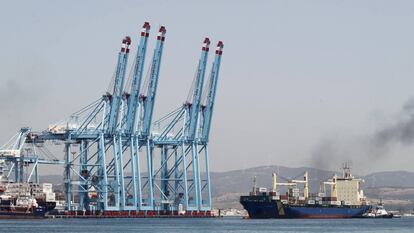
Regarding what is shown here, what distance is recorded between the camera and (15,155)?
149250mm

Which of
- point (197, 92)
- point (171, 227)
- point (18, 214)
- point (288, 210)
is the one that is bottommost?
point (171, 227)

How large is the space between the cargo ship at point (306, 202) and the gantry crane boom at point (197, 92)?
12620 millimetres

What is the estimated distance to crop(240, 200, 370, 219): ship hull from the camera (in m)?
163

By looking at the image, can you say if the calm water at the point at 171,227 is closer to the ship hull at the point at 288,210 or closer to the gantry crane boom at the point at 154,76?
the gantry crane boom at the point at 154,76

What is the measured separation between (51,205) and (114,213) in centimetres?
858

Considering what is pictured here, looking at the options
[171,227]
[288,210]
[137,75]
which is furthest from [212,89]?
[171,227]

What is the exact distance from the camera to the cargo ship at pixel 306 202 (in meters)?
164

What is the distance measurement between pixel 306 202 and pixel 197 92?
82.4 ft

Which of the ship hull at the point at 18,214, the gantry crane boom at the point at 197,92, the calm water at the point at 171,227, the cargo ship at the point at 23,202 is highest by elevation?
the gantry crane boom at the point at 197,92

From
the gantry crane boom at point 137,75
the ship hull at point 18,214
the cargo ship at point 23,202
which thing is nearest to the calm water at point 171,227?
the ship hull at point 18,214

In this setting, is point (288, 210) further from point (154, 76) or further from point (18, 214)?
point (18, 214)

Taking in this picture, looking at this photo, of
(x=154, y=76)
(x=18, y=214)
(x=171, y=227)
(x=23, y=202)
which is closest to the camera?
(x=171, y=227)

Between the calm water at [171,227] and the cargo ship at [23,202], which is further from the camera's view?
the cargo ship at [23,202]

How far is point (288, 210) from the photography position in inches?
6486
